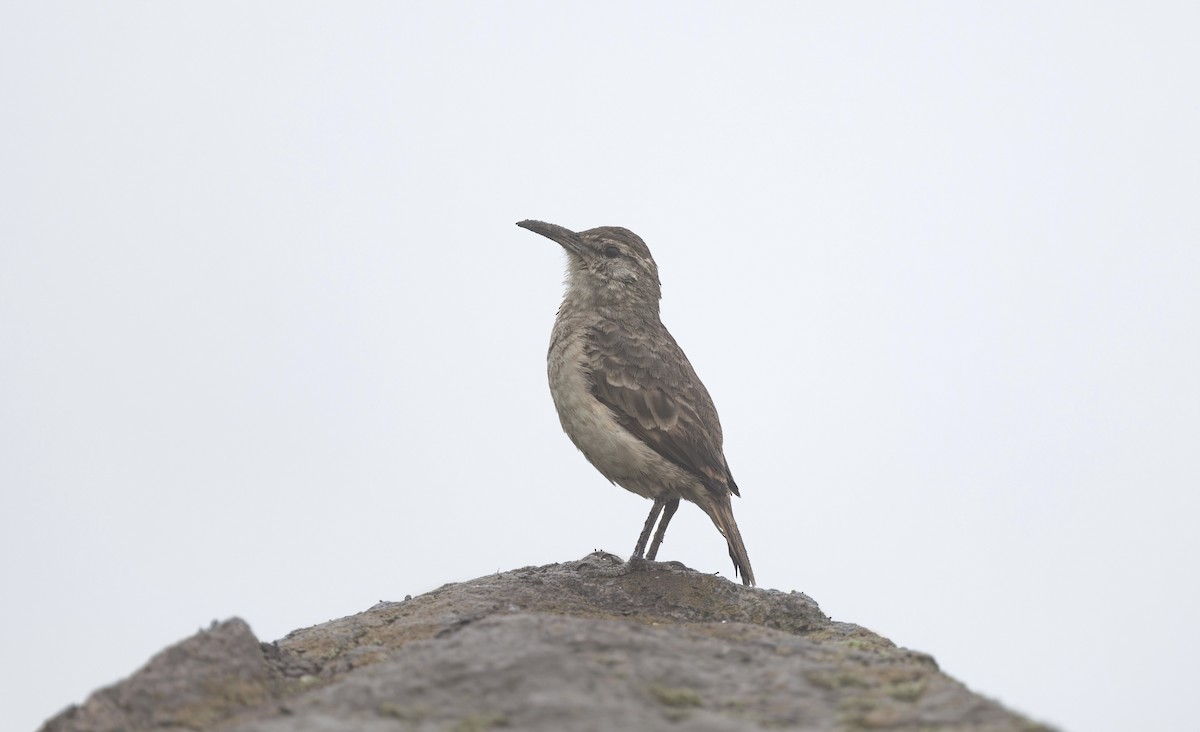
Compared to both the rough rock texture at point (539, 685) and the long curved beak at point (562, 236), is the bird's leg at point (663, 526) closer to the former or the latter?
the long curved beak at point (562, 236)

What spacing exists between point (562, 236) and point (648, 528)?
3.38m

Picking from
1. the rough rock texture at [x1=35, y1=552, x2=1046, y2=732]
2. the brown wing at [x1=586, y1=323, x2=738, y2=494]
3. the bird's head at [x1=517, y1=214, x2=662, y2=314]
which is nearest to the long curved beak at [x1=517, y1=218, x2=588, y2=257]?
the bird's head at [x1=517, y1=214, x2=662, y2=314]

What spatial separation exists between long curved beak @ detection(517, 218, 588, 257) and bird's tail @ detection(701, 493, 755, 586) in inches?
122

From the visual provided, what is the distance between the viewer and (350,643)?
21.2ft

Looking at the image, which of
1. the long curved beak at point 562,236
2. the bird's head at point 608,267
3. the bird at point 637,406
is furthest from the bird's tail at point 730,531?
the long curved beak at point 562,236

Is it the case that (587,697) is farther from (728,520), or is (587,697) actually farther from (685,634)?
(728,520)

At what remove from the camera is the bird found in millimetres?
9789

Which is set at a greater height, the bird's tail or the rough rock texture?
the bird's tail

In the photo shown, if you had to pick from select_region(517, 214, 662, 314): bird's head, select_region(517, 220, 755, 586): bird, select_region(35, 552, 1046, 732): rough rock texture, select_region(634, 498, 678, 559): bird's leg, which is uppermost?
select_region(517, 214, 662, 314): bird's head

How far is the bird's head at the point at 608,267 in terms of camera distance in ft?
37.7

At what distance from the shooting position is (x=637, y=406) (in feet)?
33.1

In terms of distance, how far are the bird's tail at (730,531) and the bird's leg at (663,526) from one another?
37cm

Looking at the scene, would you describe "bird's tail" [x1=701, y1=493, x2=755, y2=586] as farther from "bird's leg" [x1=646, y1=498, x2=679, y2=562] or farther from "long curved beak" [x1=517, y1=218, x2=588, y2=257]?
"long curved beak" [x1=517, y1=218, x2=588, y2=257]

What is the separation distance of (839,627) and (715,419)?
354cm
